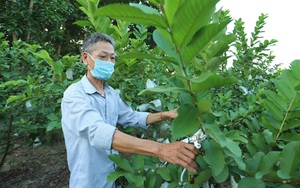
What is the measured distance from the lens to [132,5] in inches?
25.0

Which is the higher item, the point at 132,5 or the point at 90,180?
the point at 132,5

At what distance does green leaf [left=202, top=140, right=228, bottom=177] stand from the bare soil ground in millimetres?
2427

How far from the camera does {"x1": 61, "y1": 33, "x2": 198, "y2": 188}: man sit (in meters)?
1.04

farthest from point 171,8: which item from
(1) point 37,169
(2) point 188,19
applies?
(1) point 37,169

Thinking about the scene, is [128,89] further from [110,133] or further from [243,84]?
[243,84]

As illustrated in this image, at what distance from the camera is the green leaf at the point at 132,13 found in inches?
24.7

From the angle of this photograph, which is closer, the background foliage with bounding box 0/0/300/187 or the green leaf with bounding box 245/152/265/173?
the background foliage with bounding box 0/0/300/187

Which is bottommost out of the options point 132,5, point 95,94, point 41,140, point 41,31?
point 41,31

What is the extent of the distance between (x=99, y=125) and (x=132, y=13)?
0.66m

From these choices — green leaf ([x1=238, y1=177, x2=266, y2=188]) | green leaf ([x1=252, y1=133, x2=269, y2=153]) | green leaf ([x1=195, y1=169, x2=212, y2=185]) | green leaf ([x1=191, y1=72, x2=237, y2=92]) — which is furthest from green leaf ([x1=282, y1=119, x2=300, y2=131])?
green leaf ([x1=191, y1=72, x2=237, y2=92])

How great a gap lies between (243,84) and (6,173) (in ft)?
9.63

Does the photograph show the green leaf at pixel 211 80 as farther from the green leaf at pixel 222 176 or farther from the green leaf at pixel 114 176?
the green leaf at pixel 114 176

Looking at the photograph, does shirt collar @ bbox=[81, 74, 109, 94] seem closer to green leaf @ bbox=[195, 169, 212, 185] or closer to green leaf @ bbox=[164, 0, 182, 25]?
green leaf @ bbox=[195, 169, 212, 185]

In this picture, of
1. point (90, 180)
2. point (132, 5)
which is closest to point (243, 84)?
point (90, 180)
